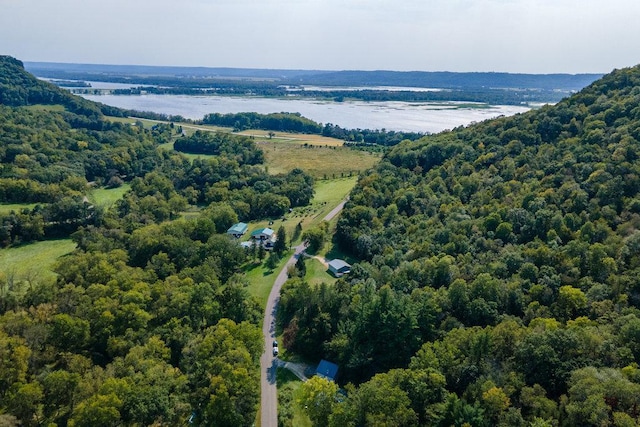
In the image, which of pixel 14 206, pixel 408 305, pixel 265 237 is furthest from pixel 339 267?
pixel 14 206

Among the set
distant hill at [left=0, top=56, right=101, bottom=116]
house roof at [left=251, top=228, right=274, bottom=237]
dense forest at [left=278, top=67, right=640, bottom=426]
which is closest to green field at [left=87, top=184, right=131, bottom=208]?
house roof at [left=251, top=228, right=274, bottom=237]

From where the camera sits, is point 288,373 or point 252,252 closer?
point 288,373

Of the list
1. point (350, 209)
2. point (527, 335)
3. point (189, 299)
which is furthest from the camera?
point (350, 209)

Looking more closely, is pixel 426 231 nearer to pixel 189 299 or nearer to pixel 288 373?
pixel 288 373

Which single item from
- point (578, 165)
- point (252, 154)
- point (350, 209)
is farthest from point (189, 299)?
point (252, 154)

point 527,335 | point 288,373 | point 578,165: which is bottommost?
point 288,373

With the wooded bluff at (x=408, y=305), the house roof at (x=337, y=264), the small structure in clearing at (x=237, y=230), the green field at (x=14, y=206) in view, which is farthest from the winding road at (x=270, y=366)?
the green field at (x=14, y=206)

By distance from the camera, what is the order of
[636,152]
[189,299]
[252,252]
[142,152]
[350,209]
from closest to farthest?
[189,299], [636,152], [252,252], [350,209], [142,152]
